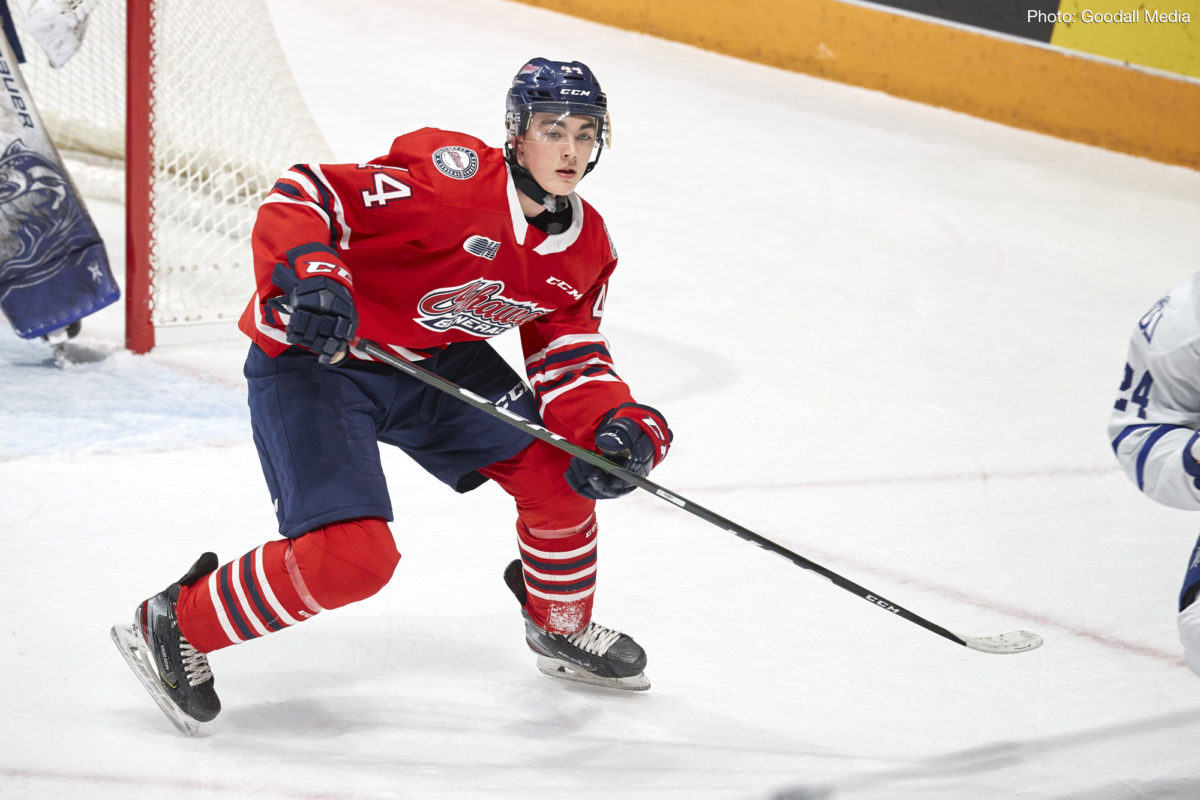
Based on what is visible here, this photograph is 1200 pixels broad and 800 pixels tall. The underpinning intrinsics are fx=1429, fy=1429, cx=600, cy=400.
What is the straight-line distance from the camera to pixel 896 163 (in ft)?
17.8

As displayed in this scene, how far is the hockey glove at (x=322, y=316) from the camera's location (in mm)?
1850

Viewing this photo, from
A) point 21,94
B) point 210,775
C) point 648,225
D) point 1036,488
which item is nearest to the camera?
point 210,775

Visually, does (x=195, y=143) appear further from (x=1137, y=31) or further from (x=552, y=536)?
(x=1137, y=31)

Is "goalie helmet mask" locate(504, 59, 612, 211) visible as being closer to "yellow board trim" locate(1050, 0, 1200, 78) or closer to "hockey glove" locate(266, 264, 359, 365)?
"hockey glove" locate(266, 264, 359, 365)

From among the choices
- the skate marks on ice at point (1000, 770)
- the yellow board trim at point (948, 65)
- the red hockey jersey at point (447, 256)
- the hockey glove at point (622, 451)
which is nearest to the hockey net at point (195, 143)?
the red hockey jersey at point (447, 256)

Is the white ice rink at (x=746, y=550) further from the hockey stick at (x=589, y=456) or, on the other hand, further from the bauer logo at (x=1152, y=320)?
the bauer logo at (x=1152, y=320)

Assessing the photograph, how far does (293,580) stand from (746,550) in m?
1.12

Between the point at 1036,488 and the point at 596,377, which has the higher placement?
the point at 596,377

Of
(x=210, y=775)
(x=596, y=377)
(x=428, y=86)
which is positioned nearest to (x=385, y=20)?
(x=428, y=86)

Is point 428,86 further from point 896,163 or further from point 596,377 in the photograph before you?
point 596,377

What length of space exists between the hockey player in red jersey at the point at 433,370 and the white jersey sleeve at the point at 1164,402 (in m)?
0.67

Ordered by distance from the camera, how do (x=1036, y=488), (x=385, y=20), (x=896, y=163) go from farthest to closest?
1. (x=385, y=20)
2. (x=896, y=163)
3. (x=1036, y=488)

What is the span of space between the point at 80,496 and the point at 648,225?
7.92ft

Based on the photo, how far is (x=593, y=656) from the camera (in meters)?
2.29
